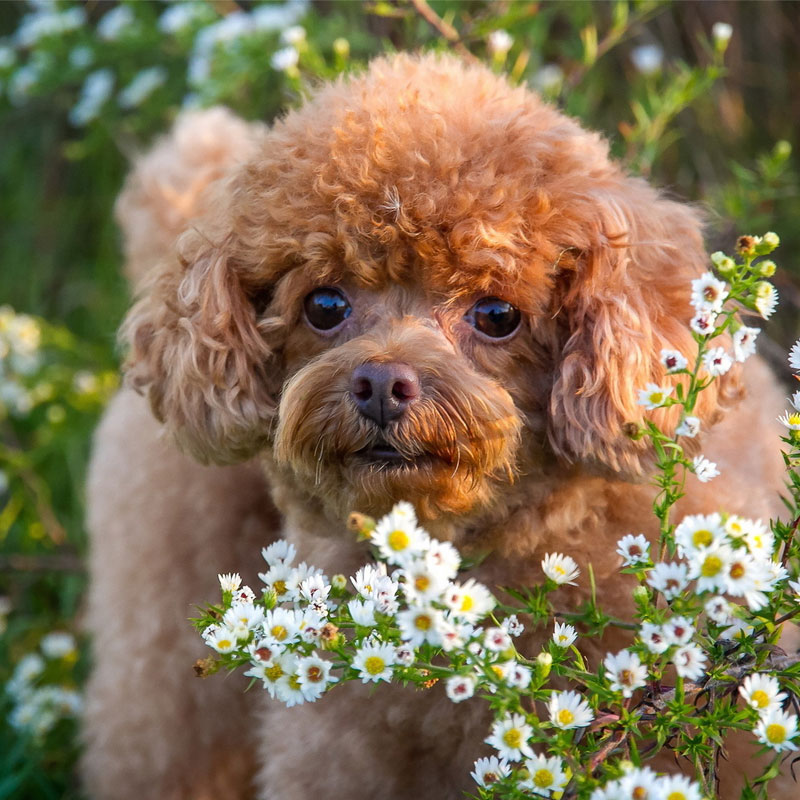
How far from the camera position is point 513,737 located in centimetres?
151

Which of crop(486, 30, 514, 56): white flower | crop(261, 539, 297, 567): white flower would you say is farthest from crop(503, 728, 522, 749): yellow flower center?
crop(486, 30, 514, 56): white flower

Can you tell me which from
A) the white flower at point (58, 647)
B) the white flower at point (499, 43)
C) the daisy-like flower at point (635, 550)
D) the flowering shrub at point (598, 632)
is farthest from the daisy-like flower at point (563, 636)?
the white flower at point (58, 647)

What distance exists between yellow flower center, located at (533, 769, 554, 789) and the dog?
1.66 feet

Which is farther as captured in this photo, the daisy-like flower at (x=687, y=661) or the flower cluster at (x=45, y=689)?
the flower cluster at (x=45, y=689)

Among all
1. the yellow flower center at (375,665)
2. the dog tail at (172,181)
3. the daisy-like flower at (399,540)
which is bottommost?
the dog tail at (172,181)

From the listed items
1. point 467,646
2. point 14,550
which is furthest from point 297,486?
point 14,550

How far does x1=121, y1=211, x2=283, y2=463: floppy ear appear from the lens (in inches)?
85.6

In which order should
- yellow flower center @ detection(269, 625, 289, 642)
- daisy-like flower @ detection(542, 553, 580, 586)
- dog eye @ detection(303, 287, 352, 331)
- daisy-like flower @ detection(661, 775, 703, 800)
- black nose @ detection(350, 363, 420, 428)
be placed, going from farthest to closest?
dog eye @ detection(303, 287, 352, 331), black nose @ detection(350, 363, 420, 428), daisy-like flower @ detection(542, 553, 580, 586), yellow flower center @ detection(269, 625, 289, 642), daisy-like flower @ detection(661, 775, 703, 800)

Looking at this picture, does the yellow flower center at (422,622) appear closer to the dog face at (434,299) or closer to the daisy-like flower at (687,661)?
the daisy-like flower at (687,661)

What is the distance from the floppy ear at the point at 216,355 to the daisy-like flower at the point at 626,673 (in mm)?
887

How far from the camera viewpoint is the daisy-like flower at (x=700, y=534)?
4.78 ft

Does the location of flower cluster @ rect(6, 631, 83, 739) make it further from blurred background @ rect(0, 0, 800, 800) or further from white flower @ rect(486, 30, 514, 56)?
white flower @ rect(486, 30, 514, 56)

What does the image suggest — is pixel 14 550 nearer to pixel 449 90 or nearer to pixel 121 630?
pixel 121 630

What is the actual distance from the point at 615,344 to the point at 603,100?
8.77ft
